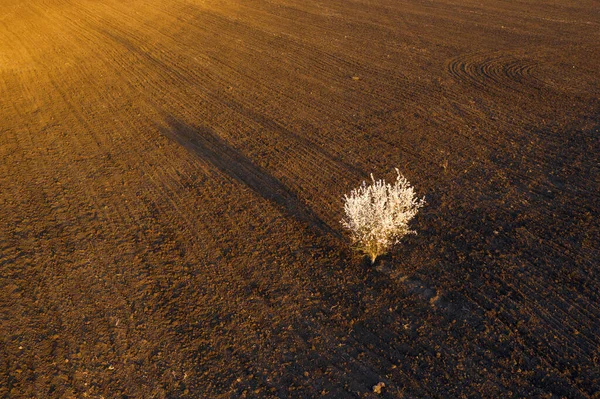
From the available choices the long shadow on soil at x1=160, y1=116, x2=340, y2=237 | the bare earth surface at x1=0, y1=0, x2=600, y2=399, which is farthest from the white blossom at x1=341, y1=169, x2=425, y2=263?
the long shadow on soil at x1=160, y1=116, x2=340, y2=237

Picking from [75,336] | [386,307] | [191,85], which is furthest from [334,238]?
[191,85]

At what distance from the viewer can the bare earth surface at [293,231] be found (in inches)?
218

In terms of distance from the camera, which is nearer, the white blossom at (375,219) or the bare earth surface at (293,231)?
the bare earth surface at (293,231)

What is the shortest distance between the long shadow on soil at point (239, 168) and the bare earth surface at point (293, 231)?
0.06 metres

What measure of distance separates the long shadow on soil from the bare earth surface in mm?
57

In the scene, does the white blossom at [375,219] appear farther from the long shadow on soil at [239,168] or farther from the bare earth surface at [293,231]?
the long shadow on soil at [239,168]

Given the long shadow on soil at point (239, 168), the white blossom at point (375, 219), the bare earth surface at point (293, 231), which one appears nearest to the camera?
the bare earth surface at point (293, 231)

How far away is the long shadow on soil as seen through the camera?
8266 millimetres

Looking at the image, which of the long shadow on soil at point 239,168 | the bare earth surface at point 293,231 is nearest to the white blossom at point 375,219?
the bare earth surface at point 293,231

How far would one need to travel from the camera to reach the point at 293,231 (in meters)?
7.82

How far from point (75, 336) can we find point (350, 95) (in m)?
10.1

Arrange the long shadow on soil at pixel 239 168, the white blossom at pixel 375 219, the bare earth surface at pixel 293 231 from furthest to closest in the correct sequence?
the long shadow on soil at pixel 239 168 < the white blossom at pixel 375 219 < the bare earth surface at pixel 293 231

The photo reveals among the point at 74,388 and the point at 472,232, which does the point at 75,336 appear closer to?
the point at 74,388

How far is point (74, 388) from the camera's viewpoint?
17.4 ft
